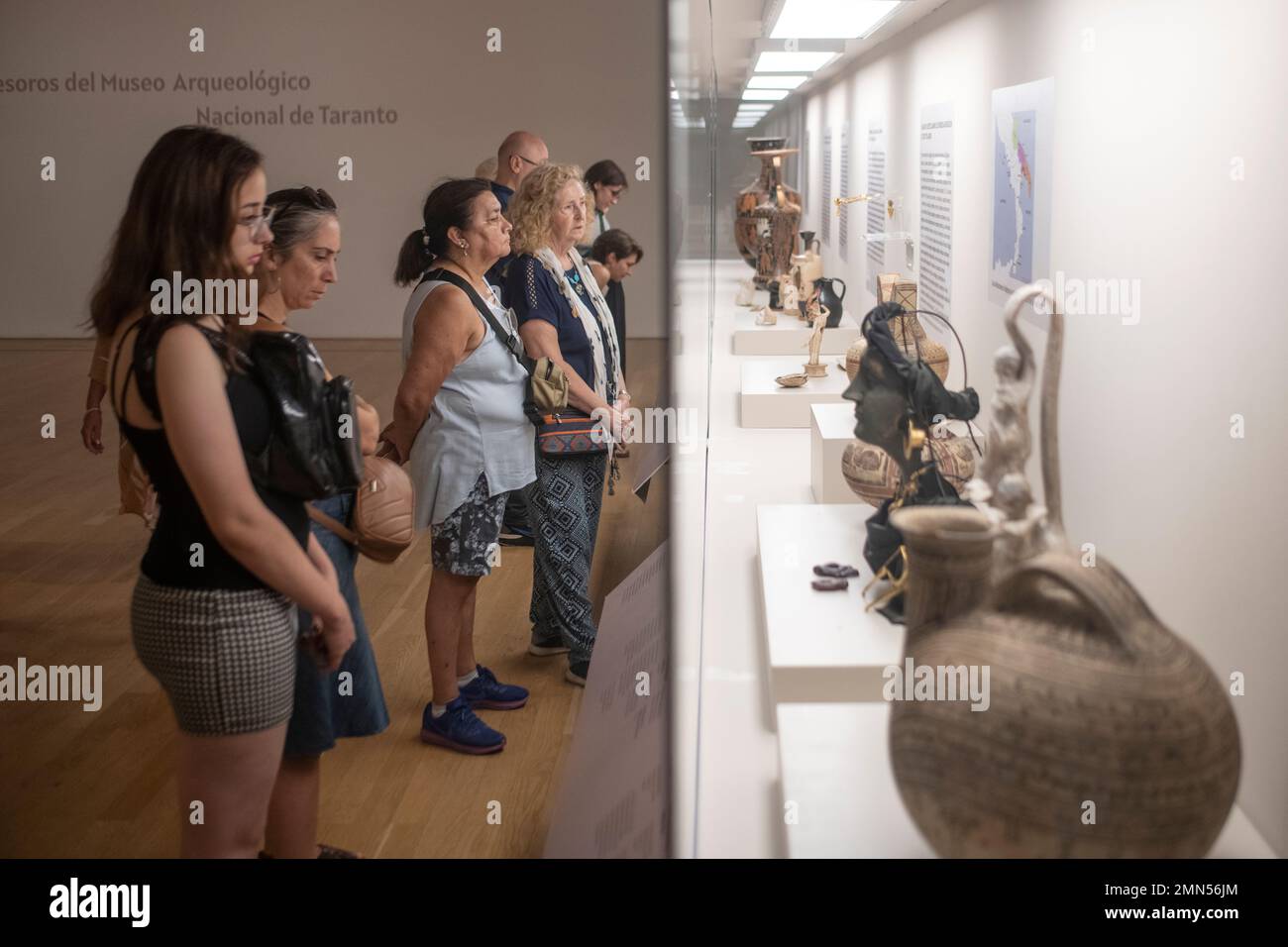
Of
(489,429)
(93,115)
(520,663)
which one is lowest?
(520,663)

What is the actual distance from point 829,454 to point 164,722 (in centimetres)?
178

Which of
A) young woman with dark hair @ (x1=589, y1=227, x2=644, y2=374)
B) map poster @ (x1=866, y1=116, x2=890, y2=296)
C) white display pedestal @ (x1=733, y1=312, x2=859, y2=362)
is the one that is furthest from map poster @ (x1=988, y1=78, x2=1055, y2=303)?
white display pedestal @ (x1=733, y1=312, x2=859, y2=362)

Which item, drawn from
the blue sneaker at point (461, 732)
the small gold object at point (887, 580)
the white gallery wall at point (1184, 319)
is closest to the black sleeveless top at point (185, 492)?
the white gallery wall at point (1184, 319)

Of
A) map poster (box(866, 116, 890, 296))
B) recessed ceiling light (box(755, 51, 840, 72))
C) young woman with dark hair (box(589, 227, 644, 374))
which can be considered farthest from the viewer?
young woman with dark hair (box(589, 227, 644, 374))

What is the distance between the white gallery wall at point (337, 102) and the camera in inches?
401

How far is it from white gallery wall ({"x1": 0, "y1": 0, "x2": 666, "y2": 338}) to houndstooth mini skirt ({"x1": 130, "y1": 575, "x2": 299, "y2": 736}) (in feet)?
29.1

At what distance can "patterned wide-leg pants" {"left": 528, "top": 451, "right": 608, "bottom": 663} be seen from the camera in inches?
130

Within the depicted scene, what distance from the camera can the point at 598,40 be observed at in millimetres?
10250

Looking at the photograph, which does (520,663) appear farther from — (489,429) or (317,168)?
(317,168)

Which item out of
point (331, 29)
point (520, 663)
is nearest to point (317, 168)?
point (331, 29)

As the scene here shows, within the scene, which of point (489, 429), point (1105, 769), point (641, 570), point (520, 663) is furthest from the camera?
point (520, 663)

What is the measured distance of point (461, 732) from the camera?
117 inches

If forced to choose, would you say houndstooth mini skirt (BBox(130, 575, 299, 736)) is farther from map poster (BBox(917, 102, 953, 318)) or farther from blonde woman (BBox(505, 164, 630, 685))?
map poster (BBox(917, 102, 953, 318))

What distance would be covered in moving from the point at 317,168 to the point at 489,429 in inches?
337
